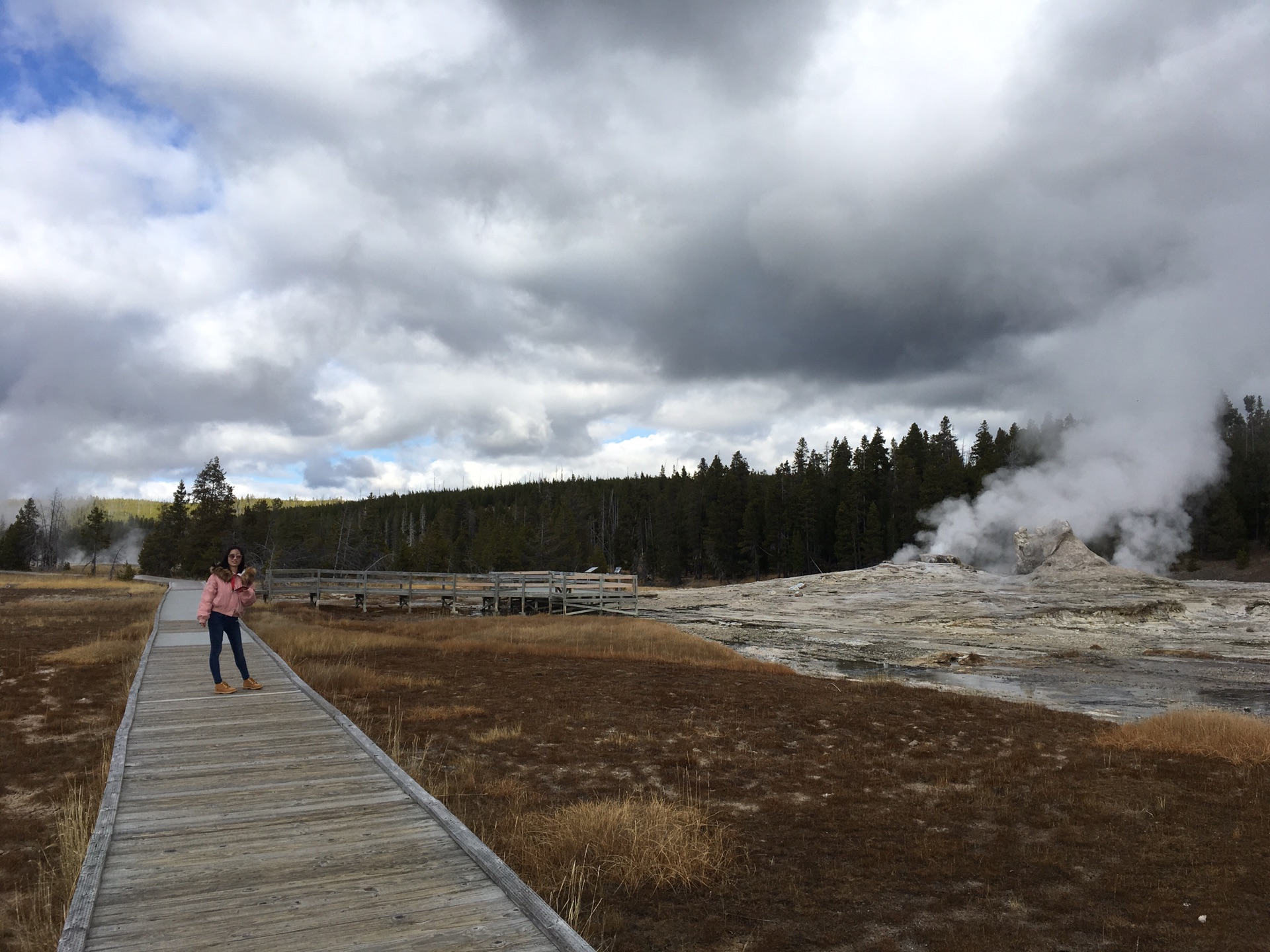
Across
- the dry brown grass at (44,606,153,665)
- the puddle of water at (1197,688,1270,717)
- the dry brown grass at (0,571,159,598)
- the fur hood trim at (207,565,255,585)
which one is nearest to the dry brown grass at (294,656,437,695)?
the fur hood trim at (207,565,255,585)

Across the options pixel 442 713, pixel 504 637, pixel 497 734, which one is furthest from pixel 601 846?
pixel 504 637

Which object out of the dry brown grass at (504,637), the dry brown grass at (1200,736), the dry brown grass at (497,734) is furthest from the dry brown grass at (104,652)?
the dry brown grass at (1200,736)

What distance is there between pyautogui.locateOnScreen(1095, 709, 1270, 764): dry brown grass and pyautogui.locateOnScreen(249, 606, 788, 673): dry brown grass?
350 inches

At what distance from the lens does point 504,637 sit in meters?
24.2

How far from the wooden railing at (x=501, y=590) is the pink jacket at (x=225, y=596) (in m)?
22.4

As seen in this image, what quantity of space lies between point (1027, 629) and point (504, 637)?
68.8 ft

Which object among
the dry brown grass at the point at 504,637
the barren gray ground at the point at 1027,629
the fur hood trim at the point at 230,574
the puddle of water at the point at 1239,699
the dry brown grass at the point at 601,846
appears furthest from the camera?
the dry brown grass at the point at 504,637

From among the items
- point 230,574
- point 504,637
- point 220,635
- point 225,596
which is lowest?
point 504,637

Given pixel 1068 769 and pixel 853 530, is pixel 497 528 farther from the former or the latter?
pixel 1068 769

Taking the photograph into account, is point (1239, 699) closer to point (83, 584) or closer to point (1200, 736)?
point (1200, 736)

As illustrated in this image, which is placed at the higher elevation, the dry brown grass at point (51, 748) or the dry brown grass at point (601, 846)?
the dry brown grass at point (51, 748)

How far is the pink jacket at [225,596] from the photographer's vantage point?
34.2 feet

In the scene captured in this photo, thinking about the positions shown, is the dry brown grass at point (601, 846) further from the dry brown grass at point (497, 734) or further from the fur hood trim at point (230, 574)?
the fur hood trim at point (230, 574)

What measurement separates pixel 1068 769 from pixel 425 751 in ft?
26.0
